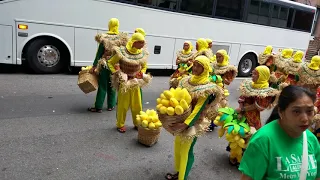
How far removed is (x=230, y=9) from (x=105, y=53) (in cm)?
751

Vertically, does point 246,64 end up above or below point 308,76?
below

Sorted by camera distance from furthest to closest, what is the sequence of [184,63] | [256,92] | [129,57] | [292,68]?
[292,68], [184,63], [129,57], [256,92]

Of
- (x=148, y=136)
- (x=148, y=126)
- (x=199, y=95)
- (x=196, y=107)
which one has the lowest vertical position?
(x=148, y=136)

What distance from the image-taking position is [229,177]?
12.9ft

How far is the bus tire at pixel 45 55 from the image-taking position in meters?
8.24

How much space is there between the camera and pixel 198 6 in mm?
10406

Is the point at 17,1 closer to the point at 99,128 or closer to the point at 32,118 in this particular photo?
the point at 32,118

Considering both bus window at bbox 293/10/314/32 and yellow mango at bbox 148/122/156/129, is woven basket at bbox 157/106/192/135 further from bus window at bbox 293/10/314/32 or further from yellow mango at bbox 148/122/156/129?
bus window at bbox 293/10/314/32

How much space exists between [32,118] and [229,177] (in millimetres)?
3560

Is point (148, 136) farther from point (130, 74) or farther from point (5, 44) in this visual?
point (5, 44)

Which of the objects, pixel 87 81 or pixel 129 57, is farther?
pixel 87 81

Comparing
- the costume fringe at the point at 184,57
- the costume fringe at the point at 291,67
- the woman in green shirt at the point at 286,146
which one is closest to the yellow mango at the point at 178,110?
the woman in green shirt at the point at 286,146

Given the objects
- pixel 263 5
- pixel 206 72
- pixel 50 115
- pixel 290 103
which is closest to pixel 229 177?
pixel 206 72

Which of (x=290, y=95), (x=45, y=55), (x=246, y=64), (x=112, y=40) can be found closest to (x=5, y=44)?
(x=45, y=55)
